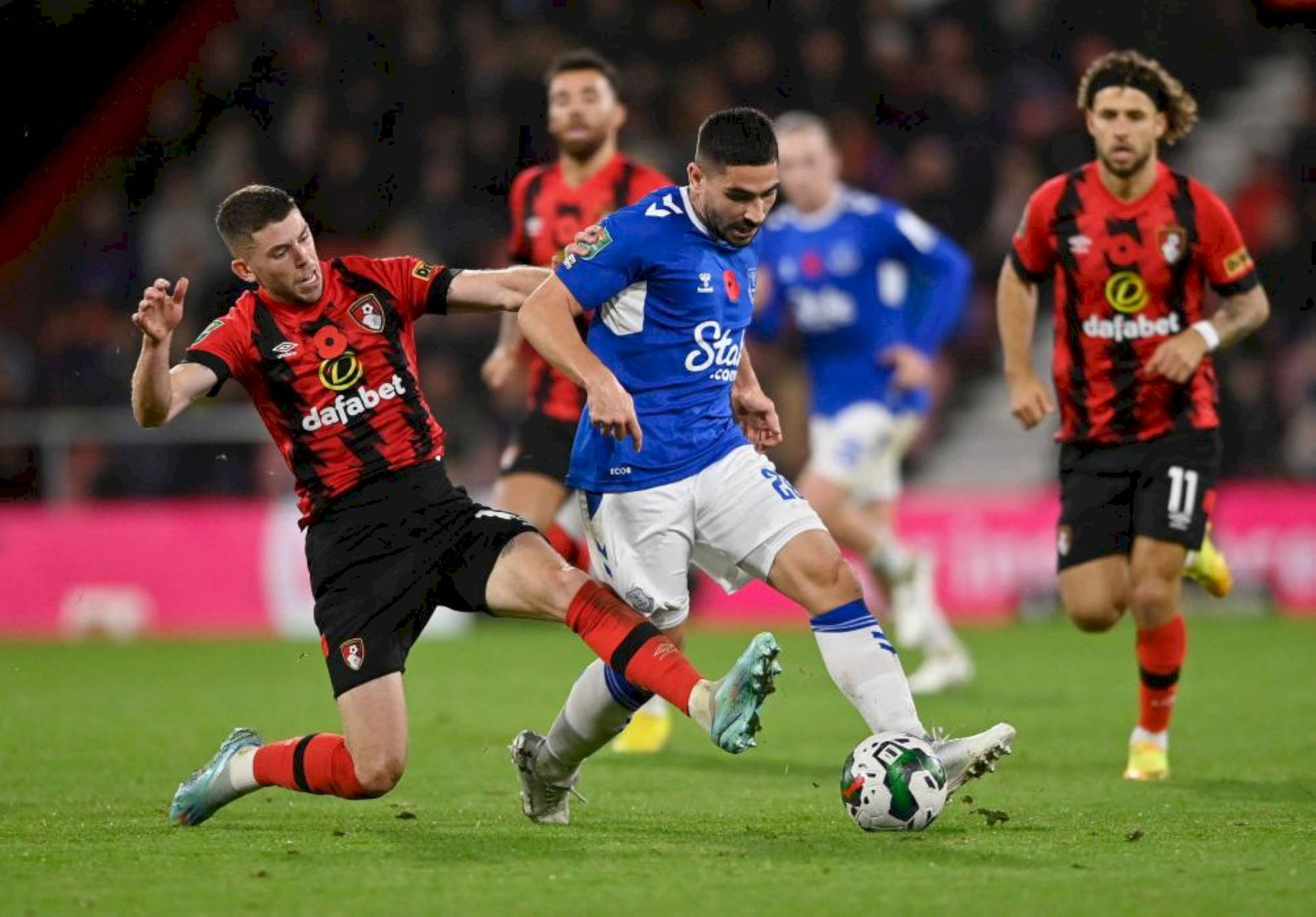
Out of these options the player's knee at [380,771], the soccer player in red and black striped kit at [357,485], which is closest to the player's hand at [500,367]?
the soccer player in red and black striped kit at [357,485]

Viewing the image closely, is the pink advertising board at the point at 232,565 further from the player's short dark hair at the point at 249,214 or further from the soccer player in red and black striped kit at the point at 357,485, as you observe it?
the player's short dark hair at the point at 249,214

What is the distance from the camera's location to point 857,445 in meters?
11.6

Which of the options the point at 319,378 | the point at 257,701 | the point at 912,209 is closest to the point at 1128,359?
the point at 319,378

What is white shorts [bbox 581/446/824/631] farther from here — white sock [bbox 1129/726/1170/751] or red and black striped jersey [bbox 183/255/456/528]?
white sock [bbox 1129/726/1170/751]

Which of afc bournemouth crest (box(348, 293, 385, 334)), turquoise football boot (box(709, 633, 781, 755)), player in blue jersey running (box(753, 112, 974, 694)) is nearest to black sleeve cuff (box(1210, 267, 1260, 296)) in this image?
turquoise football boot (box(709, 633, 781, 755))

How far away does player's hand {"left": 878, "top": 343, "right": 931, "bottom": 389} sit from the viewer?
36.6 feet

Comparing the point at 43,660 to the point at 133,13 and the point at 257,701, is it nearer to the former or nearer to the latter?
the point at 257,701

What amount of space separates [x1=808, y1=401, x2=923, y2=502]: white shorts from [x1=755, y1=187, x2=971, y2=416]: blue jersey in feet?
0.25

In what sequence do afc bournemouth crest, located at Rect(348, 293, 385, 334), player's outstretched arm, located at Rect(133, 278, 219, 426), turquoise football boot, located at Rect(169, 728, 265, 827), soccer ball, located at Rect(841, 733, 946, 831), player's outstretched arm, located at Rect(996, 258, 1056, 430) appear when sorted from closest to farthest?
1. soccer ball, located at Rect(841, 733, 946, 831)
2. player's outstretched arm, located at Rect(133, 278, 219, 426)
3. turquoise football boot, located at Rect(169, 728, 265, 827)
4. afc bournemouth crest, located at Rect(348, 293, 385, 334)
5. player's outstretched arm, located at Rect(996, 258, 1056, 430)

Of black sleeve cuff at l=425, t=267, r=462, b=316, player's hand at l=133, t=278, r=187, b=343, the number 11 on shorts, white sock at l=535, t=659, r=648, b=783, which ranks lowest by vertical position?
white sock at l=535, t=659, r=648, b=783

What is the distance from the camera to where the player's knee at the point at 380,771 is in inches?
251

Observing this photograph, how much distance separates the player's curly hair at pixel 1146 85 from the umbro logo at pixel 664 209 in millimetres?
2177

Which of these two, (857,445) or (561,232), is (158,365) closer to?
(561,232)

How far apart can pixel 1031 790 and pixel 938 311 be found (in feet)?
16.5
